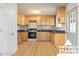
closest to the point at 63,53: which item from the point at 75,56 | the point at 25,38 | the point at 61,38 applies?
the point at 75,56

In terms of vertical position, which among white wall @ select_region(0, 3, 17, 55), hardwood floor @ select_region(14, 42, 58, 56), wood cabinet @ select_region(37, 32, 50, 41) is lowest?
hardwood floor @ select_region(14, 42, 58, 56)

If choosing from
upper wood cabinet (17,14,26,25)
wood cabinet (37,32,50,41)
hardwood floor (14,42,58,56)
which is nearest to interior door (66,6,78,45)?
hardwood floor (14,42,58,56)

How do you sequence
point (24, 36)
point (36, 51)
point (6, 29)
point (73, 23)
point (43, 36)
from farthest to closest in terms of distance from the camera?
point (43, 36) < point (24, 36) < point (36, 51) < point (6, 29) < point (73, 23)

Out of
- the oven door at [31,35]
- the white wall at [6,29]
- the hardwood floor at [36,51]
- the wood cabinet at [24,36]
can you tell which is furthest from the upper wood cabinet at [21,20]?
the white wall at [6,29]

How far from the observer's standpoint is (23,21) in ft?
30.6

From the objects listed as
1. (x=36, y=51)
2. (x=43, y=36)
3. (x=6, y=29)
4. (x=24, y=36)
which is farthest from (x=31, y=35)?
(x=6, y=29)

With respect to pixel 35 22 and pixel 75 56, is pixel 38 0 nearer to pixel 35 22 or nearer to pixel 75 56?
pixel 75 56

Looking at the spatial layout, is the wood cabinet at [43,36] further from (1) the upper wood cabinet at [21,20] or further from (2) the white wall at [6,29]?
(2) the white wall at [6,29]

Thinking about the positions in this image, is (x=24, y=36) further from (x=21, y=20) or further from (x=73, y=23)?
(x=73, y=23)

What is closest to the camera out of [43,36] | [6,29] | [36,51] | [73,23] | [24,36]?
[73,23]

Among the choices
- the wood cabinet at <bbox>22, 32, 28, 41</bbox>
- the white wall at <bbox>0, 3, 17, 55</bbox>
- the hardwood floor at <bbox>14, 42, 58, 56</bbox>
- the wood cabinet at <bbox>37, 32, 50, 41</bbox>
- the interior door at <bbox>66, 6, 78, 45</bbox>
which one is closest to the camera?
the interior door at <bbox>66, 6, 78, 45</bbox>

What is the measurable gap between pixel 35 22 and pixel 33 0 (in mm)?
8131

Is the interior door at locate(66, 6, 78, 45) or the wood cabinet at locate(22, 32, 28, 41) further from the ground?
the interior door at locate(66, 6, 78, 45)

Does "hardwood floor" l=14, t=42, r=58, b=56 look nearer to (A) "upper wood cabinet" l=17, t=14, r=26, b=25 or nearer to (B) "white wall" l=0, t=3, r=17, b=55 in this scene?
(B) "white wall" l=0, t=3, r=17, b=55
